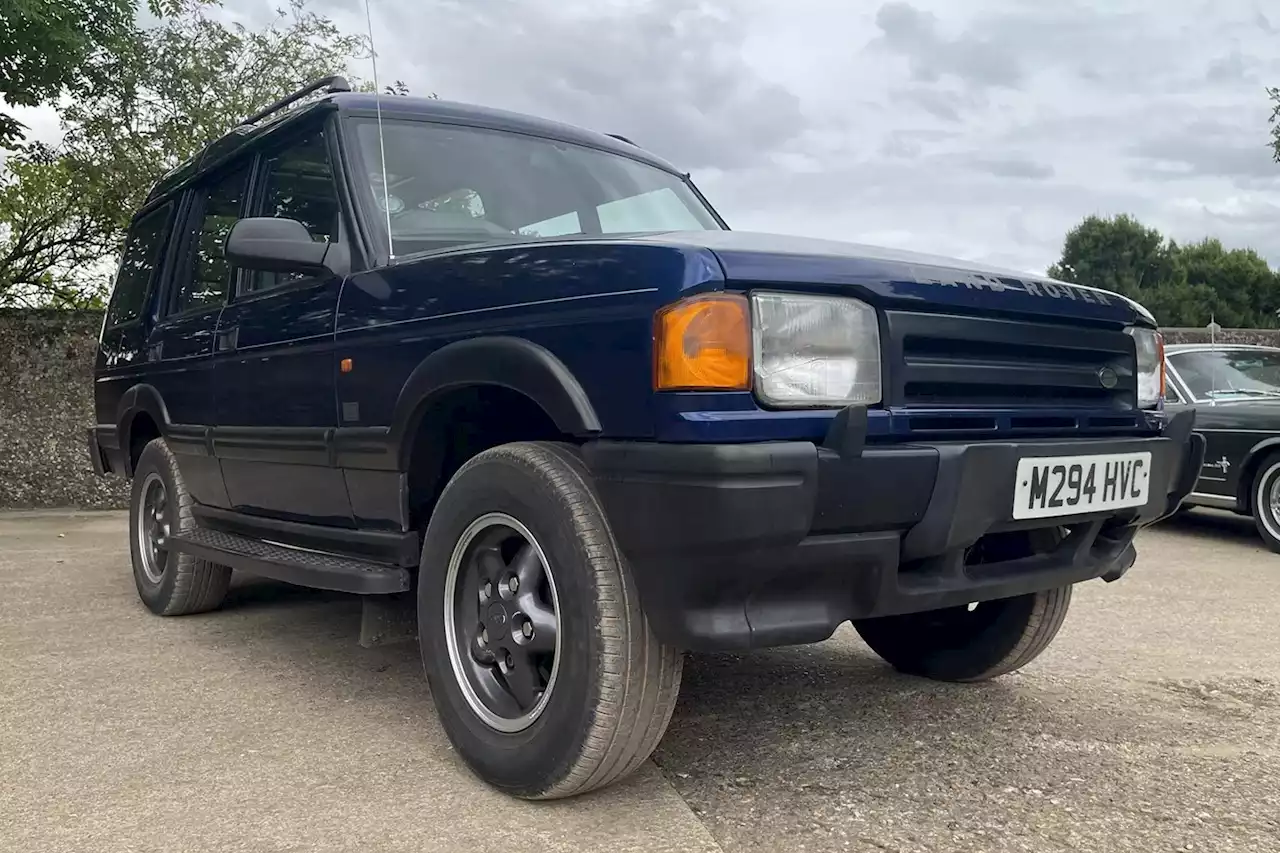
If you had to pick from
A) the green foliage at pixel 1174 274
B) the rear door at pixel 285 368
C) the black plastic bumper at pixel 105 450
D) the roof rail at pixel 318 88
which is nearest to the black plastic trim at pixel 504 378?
the rear door at pixel 285 368

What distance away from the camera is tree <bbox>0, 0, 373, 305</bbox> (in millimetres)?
9398

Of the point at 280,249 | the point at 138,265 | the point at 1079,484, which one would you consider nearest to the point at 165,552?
the point at 138,265

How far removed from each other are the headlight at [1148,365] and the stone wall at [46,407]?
8557 mm

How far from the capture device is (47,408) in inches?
356

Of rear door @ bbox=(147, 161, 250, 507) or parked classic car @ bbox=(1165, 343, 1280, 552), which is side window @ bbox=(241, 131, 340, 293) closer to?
rear door @ bbox=(147, 161, 250, 507)

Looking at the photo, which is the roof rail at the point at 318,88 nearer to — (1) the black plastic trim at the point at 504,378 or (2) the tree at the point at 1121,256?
(1) the black plastic trim at the point at 504,378

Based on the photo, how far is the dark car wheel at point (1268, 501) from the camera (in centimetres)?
703

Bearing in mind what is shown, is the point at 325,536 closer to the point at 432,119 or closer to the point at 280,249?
the point at 280,249

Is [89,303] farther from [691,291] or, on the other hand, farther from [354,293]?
[691,291]

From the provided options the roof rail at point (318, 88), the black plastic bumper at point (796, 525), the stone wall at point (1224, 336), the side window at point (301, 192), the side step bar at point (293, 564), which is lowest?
the side step bar at point (293, 564)

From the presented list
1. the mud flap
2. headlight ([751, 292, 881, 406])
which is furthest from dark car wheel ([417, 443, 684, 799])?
the mud flap

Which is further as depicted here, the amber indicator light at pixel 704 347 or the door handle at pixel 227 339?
the door handle at pixel 227 339

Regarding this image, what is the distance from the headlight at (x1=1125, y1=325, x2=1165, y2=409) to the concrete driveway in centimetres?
96

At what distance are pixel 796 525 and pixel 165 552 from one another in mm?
3591
